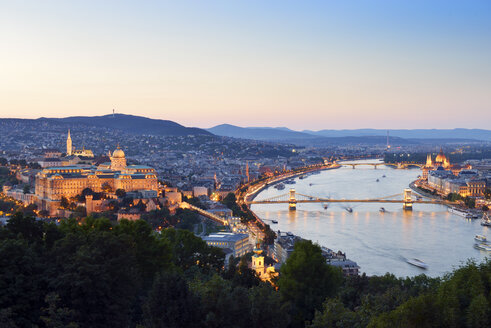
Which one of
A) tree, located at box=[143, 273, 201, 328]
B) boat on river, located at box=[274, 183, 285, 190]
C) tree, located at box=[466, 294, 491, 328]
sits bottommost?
boat on river, located at box=[274, 183, 285, 190]

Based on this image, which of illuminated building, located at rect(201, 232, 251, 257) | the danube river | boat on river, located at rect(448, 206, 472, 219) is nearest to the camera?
the danube river

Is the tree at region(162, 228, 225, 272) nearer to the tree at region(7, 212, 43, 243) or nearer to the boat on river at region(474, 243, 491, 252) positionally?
the tree at region(7, 212, 43, 243)

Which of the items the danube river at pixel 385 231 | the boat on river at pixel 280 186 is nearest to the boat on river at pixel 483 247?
the danube river at pixel 385 231

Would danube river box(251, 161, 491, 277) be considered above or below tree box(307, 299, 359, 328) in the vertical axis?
below

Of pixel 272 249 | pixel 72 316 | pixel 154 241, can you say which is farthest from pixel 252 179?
pixel 72 316

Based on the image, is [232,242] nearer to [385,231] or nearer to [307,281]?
[385,231]

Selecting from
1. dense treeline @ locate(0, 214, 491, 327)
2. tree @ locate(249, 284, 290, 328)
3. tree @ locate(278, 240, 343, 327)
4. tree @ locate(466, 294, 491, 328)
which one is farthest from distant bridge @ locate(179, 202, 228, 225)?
tree @ locate(466, 294, 491, 328)

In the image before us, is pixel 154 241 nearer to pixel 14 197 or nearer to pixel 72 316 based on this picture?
pixel 72 316

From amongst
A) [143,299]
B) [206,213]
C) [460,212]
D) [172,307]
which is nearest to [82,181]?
[206,213]

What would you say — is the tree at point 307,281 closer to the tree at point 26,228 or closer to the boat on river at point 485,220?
the tree at point 26,228
